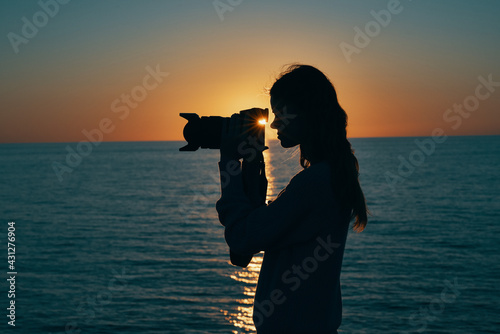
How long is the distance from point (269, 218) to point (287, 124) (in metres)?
0.35

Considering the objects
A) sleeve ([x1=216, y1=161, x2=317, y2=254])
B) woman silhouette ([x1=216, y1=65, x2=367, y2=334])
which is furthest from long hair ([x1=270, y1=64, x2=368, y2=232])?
sleeve ([x1=216, y1=161, x2=317, y2=254])

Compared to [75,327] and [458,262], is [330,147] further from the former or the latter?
[458,262]

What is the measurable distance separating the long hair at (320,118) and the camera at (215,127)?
0.10 meters

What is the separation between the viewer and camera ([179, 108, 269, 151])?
1711 millimetres

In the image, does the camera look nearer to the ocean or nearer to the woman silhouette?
the woman silhouette

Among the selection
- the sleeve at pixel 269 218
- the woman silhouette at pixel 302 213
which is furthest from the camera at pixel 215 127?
Answer: the sleeve at pixel 269 218

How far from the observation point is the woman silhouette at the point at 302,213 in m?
1.54

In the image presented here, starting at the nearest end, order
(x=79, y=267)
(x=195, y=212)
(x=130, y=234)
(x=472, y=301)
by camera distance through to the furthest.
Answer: (x=472, y=301) → (x=79, y=267) → (x=130, y=234) → (x=195, y=212)

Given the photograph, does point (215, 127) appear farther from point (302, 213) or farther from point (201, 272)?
point (201, 272)

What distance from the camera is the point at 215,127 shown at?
1.78m

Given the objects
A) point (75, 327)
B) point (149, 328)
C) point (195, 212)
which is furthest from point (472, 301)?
point (195, 212)

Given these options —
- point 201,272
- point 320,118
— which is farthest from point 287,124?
point 201,272

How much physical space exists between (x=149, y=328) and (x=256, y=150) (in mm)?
16953

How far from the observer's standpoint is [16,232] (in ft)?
117
